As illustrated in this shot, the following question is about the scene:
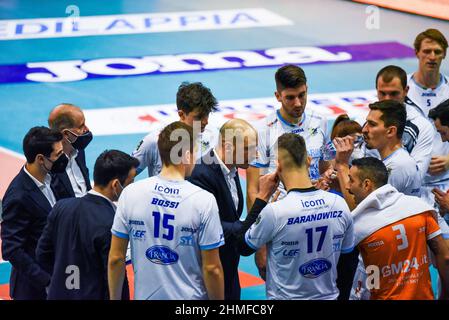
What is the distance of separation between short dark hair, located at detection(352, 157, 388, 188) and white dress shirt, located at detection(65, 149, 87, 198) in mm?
2326

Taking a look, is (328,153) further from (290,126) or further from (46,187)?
(46,187)

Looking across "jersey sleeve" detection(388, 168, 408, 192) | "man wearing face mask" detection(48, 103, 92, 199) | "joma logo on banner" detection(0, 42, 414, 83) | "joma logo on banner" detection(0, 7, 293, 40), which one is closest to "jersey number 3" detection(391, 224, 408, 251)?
"jersey sleeve" detection(388, 168, 408, 192)

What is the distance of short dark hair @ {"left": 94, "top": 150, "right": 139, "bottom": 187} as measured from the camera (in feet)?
19.3

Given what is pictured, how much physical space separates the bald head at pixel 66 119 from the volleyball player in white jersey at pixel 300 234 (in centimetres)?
201

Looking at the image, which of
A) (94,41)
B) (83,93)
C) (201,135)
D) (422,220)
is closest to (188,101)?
(201,135)

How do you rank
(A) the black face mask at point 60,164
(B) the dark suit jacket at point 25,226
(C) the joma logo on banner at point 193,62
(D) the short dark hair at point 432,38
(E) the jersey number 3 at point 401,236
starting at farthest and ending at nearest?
1. (C) the joma logo on banner at point 193,62
2. (D) the short dark hair at point 432,38
3. (A) the black face mask at point 60,164
4. (B) the dark suit jacket at point 25,226
5. (E) the jersey number 3 at point 401,236

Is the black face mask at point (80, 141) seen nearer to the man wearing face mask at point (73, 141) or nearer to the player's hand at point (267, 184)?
the man wearing face mask at point (73, 141)

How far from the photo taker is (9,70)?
47.0 feet

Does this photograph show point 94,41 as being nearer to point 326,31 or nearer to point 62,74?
point 62,74

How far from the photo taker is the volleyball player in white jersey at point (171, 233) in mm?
5531

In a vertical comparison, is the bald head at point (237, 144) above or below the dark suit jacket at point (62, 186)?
above

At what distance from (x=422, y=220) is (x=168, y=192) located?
1.80m

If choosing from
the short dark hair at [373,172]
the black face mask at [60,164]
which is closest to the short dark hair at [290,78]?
the short dark hair at [373,172]

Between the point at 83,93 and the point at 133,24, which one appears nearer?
the point at 83,93
